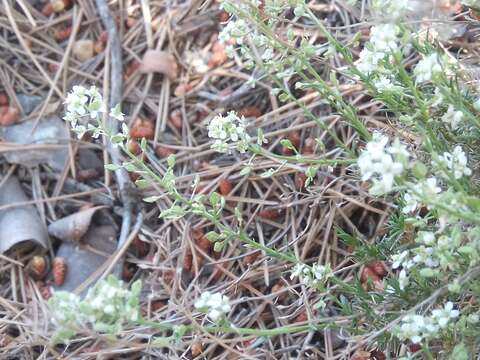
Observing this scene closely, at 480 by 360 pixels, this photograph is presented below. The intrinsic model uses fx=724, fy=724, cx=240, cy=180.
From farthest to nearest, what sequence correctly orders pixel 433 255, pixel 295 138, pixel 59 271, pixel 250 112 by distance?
pixel 250 112, pixel 295 138, pixel 59 271, pixel 433 255

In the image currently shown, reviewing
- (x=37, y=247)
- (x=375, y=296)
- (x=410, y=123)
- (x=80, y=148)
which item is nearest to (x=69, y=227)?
(x=37, y=247)

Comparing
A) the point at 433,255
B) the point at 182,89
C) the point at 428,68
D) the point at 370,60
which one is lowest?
the point at 182,89

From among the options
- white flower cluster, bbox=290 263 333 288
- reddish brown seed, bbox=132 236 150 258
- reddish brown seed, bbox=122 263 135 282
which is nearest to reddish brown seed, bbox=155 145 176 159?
reddish brown seed, bbox=132 236 150 258

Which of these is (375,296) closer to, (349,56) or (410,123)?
(410,123)

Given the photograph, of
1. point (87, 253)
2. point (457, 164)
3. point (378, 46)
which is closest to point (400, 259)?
point (457, 164)

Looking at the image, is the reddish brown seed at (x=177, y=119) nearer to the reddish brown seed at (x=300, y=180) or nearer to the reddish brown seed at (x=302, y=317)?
the reddish brown seed at (x=300, y=180)

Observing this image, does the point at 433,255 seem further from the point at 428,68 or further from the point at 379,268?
the point at 379,268

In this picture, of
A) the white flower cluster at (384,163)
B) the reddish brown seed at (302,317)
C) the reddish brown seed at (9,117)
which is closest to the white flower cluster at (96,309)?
the white flower cluster at (384,163)
